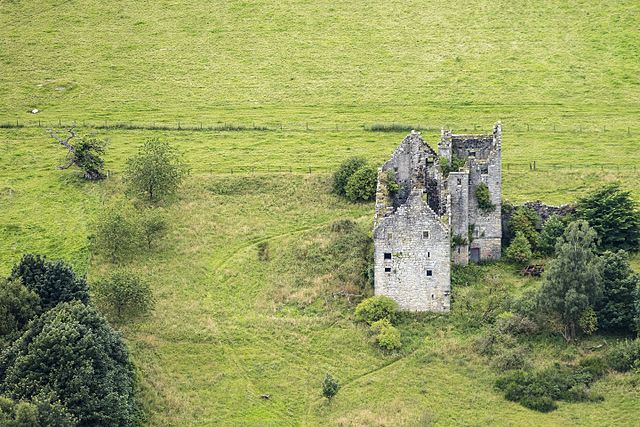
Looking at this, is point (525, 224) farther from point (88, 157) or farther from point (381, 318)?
point (88, 157)

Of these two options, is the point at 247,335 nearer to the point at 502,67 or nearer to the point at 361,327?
the point at 361,327

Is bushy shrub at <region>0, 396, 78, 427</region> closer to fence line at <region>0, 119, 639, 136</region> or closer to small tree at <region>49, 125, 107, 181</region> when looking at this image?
small tree at <region>49, 125, 107, 181</region>

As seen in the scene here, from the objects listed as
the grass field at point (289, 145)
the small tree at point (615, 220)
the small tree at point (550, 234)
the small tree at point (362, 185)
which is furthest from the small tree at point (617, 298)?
the small tree at point (362, 185)

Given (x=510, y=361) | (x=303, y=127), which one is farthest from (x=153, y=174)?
(x=510, y=361)

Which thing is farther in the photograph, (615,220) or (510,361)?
(615,220)

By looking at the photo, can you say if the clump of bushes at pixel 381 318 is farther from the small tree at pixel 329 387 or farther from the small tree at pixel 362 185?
the small tree at pixel 362 185

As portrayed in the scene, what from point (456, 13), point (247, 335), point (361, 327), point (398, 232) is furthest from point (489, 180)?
point (456, 13)
